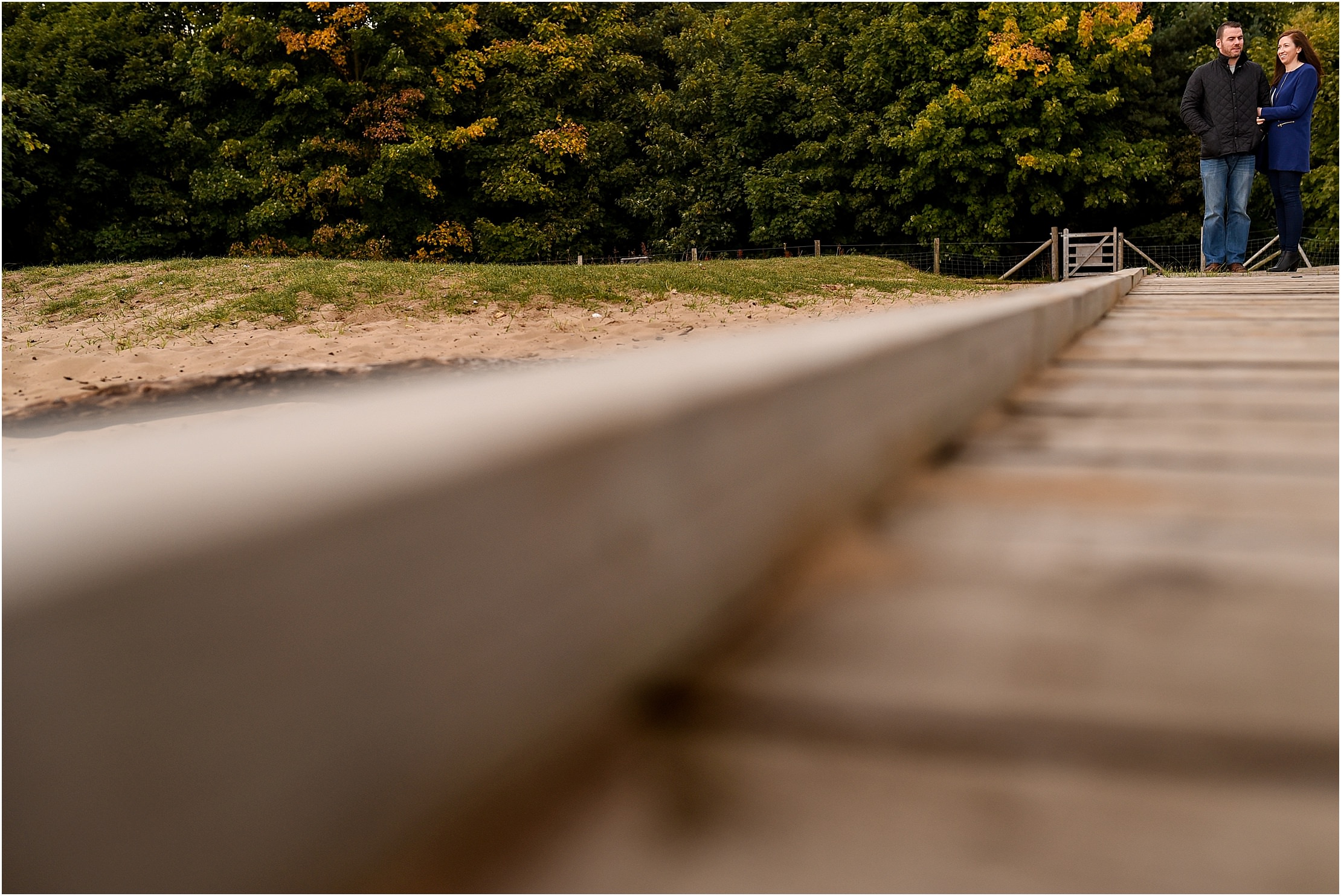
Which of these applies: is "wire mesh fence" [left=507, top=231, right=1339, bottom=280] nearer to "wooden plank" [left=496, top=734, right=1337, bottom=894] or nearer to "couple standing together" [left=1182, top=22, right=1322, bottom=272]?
"couple standing together" [left=1182, top=22, right=1322, bottom=272]

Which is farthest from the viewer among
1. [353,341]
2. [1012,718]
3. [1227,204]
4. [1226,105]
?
[353,341]

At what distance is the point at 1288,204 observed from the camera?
6.12 m

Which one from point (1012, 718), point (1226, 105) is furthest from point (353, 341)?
point (1012, 718)

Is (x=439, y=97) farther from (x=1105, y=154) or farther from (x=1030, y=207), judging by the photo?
(x=1105, y=154)

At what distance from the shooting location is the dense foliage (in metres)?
22.8

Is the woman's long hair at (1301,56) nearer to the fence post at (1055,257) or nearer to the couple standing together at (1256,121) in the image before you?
the couple standing together at (1256,121)

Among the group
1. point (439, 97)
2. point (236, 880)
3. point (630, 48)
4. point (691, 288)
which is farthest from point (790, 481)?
point (630, 48)

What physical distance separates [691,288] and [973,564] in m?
9.65

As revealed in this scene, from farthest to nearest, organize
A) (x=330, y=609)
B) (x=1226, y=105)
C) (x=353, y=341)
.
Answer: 1. (x=353, y=341)
2. (x=1226, y=105)
3. (x=330, y=609)

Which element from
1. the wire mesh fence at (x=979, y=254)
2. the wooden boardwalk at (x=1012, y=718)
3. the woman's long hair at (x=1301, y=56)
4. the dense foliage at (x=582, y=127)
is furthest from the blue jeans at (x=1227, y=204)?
the dense foliage at (x=582, y=127)

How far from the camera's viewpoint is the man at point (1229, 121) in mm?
6074

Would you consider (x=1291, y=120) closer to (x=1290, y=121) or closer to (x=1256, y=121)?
(x=1290, y=121)

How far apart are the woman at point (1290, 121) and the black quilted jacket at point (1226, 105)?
7 centimetres

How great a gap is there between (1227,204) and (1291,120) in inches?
29.0
